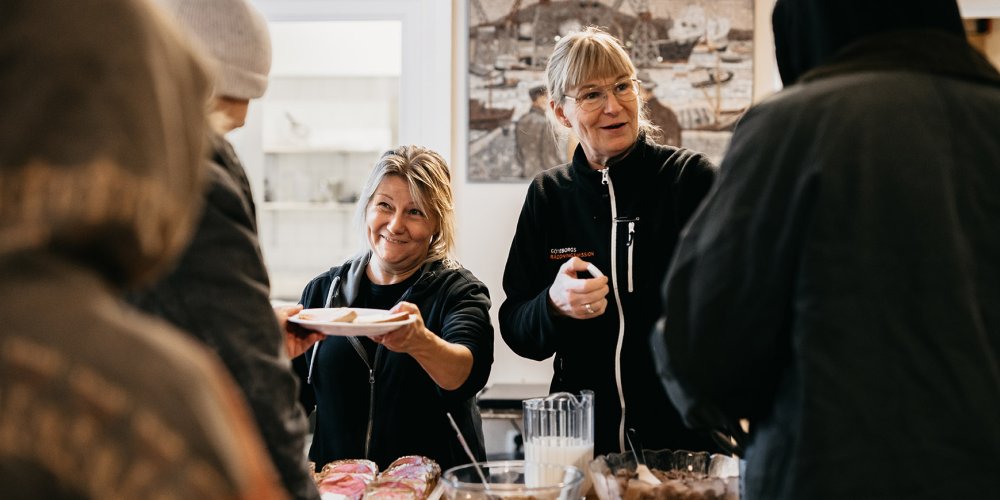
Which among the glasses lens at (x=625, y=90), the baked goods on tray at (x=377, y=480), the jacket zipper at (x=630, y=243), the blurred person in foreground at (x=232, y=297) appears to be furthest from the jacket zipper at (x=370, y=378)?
the blurred person in foreground at (x=232, y=297)

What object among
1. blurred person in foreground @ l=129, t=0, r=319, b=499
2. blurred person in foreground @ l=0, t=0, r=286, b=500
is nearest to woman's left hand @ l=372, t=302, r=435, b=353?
blurred person in foreground @ l=129, t=0, r=319, b=499

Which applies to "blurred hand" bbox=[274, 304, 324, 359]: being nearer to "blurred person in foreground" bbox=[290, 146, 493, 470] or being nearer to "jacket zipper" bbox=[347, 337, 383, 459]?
"blurred person in foreground" bbox=[290, 146, 493, 470]

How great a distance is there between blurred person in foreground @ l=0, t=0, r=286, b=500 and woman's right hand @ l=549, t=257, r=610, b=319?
1.31m

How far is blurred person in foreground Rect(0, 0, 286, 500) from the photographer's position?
414 mm

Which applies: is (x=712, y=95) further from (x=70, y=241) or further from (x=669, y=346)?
(x=70, y=241)

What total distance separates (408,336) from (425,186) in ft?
1.64

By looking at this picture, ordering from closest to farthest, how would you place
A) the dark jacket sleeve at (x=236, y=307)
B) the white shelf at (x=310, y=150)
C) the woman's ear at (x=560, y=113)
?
1. the dark jacket sleeve at (x=236, y=307)
2. the woman's ear at (x=560, y=113)
3. the white shelf at (x=310, y=150)

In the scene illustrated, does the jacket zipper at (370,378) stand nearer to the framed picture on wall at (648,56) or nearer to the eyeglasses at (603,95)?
the eyeglasses at (603,95)

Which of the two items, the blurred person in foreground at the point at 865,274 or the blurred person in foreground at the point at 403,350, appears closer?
the blurred person in foreground at the point at 865,274

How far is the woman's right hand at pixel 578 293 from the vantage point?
5.82 ft

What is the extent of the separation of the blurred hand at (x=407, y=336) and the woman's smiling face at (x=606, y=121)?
62 centimetres

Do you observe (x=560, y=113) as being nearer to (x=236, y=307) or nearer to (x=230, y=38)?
(x=230, y=38)

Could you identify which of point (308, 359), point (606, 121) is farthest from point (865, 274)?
point (308, 359)

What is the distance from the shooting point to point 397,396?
201cm
